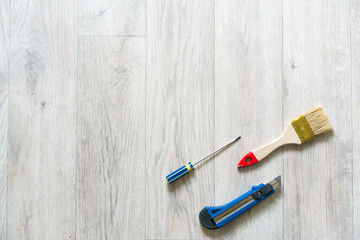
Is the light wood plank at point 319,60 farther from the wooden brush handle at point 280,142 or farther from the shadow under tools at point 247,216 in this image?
the shadow under tools at point 247,216

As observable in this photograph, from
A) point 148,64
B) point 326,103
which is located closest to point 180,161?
point 148,64

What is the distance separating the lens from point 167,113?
2.46ft

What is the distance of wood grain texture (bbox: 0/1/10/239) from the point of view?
74 cm

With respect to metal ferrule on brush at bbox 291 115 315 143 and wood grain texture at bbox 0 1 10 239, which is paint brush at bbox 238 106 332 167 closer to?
metal ferrule on brush at bbox 291 115 315 143

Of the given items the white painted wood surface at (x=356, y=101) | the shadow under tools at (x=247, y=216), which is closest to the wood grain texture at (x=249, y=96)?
the shadow under tools at (x=247, y=216)

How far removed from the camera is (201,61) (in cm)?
75

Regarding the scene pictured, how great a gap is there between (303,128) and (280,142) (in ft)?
0.22

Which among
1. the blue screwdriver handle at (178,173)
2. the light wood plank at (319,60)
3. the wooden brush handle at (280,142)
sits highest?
the light wood plank at (319,60)

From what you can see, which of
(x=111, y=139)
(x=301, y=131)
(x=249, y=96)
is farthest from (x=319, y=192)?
(x=111, y=139)

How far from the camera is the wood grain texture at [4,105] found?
739 mm

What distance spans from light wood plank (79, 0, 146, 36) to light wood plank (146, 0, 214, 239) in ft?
0.09

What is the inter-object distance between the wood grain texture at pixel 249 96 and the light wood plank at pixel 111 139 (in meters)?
0.20

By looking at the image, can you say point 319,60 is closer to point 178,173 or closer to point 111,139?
point 178,173

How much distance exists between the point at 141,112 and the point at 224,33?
29cm
